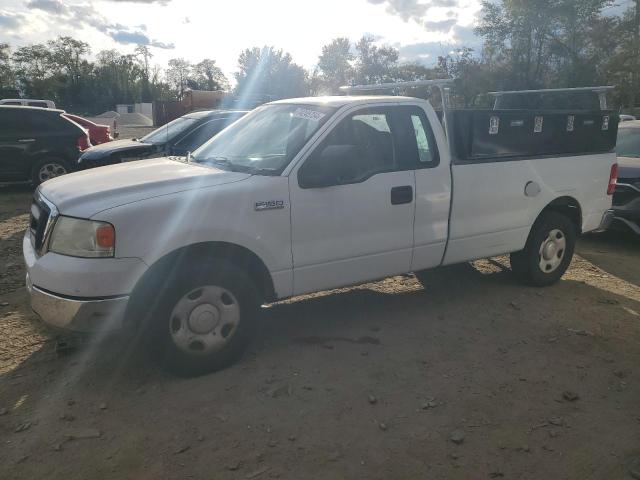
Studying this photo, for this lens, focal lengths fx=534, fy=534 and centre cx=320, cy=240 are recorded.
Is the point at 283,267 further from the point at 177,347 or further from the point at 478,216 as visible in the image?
the point at 478,216

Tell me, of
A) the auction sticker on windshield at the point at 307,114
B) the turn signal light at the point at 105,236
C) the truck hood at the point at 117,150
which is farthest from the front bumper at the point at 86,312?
the truck hood at the point at 117,150

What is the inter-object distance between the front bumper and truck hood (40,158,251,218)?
1.71 ft

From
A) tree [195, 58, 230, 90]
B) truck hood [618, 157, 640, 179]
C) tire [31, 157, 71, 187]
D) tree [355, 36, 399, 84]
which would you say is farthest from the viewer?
tree [195, 58, 230, 90]

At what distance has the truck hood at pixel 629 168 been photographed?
737cm

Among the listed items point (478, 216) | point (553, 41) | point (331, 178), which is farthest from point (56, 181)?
point (553, 41)

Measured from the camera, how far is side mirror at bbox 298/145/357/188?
376cm

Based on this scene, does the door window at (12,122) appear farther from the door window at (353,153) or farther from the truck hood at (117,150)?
the door window at (353,153)

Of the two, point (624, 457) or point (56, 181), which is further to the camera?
point (56, 181)

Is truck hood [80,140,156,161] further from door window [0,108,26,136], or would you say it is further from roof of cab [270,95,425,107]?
roof of cab [270,95,425,107]

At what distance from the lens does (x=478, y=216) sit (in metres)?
4.82

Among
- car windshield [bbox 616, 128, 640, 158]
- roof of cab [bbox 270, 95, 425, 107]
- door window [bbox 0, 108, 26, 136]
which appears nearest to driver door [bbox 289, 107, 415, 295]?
roof of cab [bbox 270, 95, 425, 107]

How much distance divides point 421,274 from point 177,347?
3306 millimetres

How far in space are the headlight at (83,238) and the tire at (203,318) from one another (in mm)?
447

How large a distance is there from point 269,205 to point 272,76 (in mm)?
70346
